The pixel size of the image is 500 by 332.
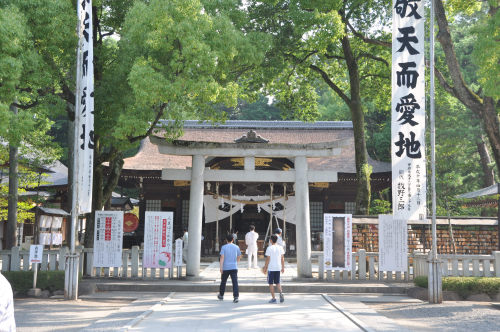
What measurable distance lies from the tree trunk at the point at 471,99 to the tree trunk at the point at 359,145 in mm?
4290

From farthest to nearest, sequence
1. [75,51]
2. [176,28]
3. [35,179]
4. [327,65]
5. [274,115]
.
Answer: [274,115] → [327,65] → [35,179] → [75,51] → [176,28]

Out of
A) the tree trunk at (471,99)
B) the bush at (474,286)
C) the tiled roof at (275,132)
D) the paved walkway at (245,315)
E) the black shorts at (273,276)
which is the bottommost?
the paved walkway at (245,315)

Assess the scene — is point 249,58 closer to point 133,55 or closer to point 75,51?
point 133,55

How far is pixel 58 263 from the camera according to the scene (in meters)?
12.2

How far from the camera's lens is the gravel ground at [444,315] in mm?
7828

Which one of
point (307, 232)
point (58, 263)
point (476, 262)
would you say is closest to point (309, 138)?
point (307, 232)

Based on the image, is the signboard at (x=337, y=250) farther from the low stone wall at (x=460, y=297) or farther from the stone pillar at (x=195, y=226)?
the stone pillar at (x=195, y=226)

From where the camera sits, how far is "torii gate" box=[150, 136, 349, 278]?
1319 cm

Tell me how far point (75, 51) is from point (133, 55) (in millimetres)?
1415

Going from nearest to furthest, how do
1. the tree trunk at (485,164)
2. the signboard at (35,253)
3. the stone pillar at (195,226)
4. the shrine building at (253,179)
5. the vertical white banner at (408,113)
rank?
the signboard at (35,253) → the vertical white banner at (408,113) → the stone pillar at (195,226) → the shrine building at (253,179) → the tree trunk at (485,164)

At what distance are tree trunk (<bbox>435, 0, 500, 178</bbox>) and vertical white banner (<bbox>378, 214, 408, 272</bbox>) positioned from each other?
290cm

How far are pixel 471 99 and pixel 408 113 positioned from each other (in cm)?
200

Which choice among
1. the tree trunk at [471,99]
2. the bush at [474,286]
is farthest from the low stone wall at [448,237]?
the bush at [474,286]

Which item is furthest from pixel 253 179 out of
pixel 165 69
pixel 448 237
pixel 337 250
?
pixel 448 237
